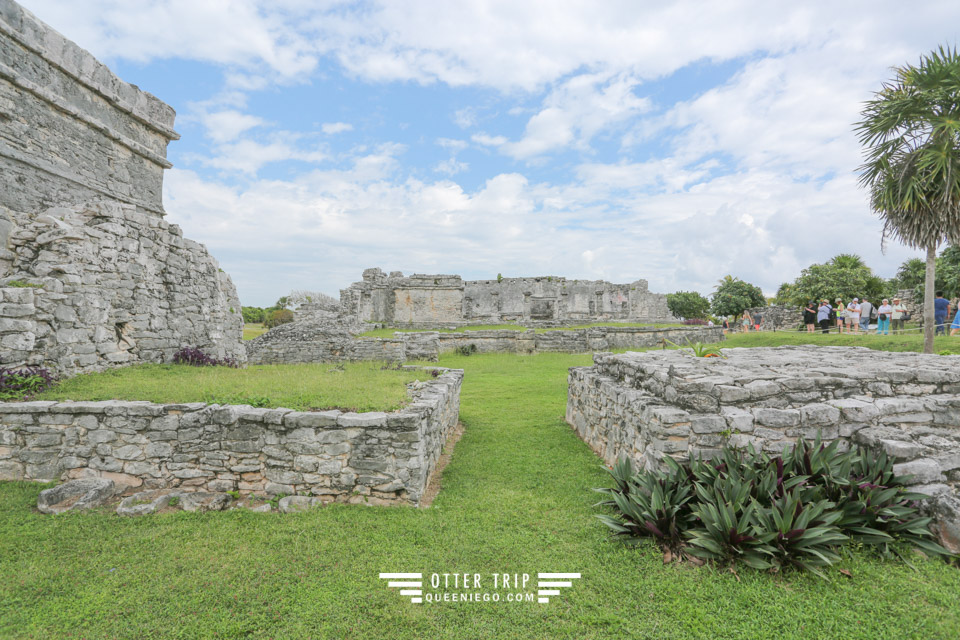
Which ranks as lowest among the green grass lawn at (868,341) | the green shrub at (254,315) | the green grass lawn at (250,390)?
the green grass lawn at (250,390)

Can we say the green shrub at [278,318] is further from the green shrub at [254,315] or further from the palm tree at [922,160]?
the palm tree at [922,160]

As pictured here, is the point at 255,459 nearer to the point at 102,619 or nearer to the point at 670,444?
the point at 102,619

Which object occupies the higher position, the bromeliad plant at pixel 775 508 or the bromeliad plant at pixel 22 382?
the bromeliad plant at pixel 22 382

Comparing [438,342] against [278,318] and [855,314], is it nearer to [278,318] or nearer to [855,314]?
[855,314]

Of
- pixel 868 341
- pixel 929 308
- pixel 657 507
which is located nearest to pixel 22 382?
pixel 657 507

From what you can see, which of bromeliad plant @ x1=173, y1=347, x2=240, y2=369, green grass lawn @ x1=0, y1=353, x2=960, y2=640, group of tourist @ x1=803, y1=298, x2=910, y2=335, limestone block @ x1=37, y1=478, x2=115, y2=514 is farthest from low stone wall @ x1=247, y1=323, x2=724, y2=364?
green grass lawn @ x1=0, y1=353, x2=960, y2=640

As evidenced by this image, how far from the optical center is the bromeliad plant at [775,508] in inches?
125

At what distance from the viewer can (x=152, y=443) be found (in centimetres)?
492

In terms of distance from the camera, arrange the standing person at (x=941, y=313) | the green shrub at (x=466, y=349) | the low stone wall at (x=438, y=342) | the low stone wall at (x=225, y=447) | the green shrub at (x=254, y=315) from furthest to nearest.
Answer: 1. the green shrub at (x=254, y=315)
2. the green shrub at (x=466, y=349)
3. the low stone wall at (x=438, y=342)
4. the standing person at (x=941, y=313)
5. the low stone wall at (x=225, y=447)

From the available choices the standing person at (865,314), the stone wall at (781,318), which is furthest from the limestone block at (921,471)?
the stone wall at (781,318)

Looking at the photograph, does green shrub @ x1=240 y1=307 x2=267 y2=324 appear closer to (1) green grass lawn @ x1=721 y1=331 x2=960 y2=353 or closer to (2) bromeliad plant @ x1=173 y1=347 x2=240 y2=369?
(2) bromeliad plant @ x1=173 y1=347 x2=240 y2=369

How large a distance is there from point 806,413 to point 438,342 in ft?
55.2

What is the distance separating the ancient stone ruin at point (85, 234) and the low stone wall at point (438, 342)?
4.86 m

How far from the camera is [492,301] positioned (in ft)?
115
